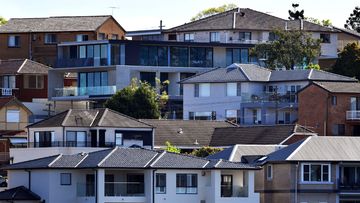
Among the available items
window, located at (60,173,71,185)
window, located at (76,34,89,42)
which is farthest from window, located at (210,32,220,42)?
window, located at (60,173,71,185)

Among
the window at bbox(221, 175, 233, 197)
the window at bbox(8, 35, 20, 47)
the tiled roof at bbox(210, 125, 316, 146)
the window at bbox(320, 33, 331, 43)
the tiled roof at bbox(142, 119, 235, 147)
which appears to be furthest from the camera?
the window at bbox(8, 35, 20, 47)

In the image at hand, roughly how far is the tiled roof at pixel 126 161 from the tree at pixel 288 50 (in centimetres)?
4424

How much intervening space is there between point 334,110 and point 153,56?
24.4m

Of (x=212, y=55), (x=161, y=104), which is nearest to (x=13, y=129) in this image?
(x=161, y=104)

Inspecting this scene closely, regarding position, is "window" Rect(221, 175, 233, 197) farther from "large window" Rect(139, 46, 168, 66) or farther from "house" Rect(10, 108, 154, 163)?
"large window" Rect(139, 46, 168, 66)

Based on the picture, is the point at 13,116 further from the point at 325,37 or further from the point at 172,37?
the point at 325,37

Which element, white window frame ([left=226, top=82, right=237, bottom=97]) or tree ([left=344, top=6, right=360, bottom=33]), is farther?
tree ([left=344, top=6, right=360, bottom=33])

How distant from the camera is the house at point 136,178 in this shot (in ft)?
265

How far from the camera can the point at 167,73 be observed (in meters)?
130

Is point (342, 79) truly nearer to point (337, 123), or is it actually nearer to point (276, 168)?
point (337, 123)

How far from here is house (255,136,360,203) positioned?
3337 inches

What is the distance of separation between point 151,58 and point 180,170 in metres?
47.7

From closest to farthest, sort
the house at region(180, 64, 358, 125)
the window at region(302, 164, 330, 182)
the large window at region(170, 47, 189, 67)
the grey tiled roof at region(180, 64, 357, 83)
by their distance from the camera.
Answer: the window at region(302, 164, 330, 182) → the house at region(180, 64, 358, 125) → the grey tiled roof at region(180, 64, 357, 83) → the large window at region(170, 47, 189, 67)

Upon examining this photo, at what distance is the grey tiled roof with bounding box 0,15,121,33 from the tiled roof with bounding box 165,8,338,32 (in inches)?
276
